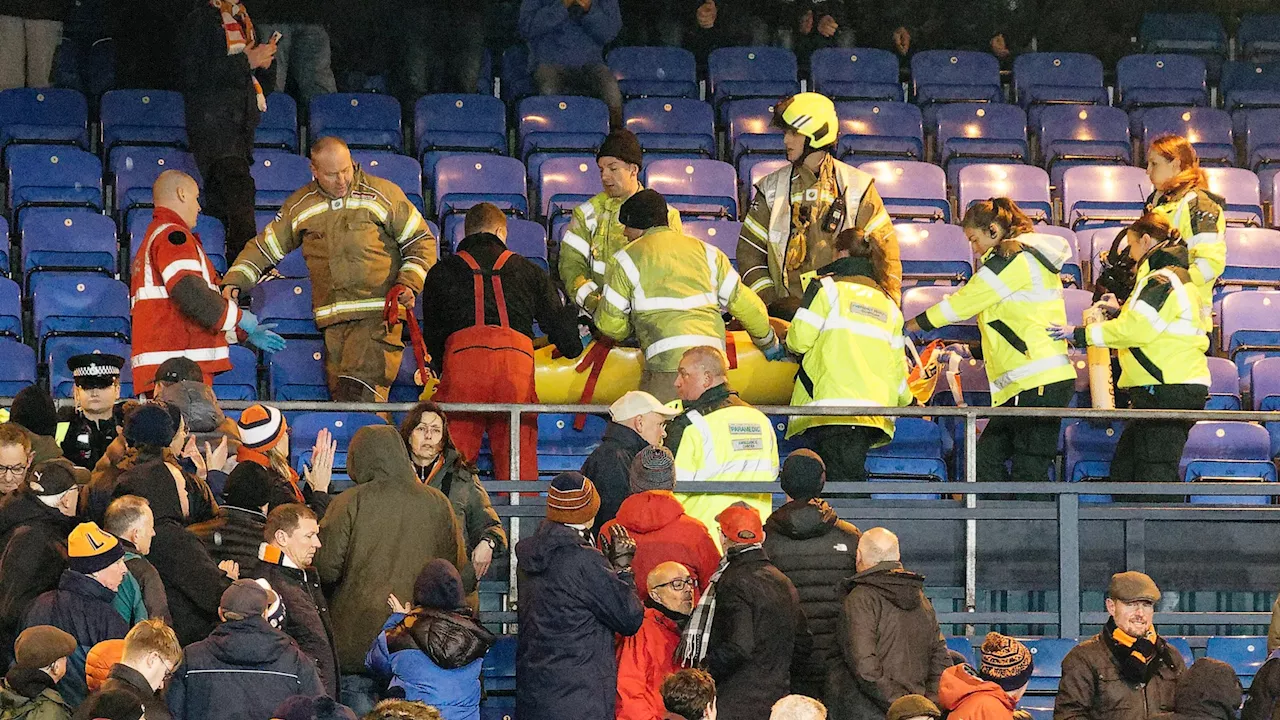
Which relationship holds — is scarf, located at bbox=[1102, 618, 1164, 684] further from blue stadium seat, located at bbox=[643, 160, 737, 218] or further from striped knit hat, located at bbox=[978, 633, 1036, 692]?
blue stadium seat, located at bbox=[643, 160, 737, 218]

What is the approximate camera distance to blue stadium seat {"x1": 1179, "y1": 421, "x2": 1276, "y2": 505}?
1017cm

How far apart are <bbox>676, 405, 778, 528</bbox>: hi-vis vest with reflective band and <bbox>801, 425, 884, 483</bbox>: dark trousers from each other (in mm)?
772

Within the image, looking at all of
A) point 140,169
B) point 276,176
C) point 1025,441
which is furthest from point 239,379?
point 1025,441

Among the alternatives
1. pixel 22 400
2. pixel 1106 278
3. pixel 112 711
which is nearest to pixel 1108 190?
pixel 1106 278

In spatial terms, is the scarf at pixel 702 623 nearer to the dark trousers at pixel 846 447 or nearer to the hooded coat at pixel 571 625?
the hooded coat at pixel 571 625

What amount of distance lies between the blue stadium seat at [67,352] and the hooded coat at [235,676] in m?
3.49

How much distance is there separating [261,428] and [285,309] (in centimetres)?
230

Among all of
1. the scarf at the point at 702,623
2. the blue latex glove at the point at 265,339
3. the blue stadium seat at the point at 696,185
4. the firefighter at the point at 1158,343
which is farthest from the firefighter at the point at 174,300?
the firefighter at the point at 1158,343

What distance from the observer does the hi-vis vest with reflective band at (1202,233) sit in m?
9.90

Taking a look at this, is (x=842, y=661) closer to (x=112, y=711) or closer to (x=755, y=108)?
(x=112, y=711)

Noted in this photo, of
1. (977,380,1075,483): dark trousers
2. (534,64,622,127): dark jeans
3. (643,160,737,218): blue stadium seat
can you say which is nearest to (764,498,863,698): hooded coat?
(977,380,1075,483): dark trousers

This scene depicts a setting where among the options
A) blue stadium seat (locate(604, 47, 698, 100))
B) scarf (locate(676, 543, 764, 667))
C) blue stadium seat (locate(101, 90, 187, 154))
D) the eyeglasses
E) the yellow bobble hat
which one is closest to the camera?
the yellow bobble hat

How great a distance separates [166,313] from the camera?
9195 mm

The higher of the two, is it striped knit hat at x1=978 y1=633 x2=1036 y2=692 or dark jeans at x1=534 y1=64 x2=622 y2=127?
dark jeans at x1=534 y1=64 x2=622 y2=127
